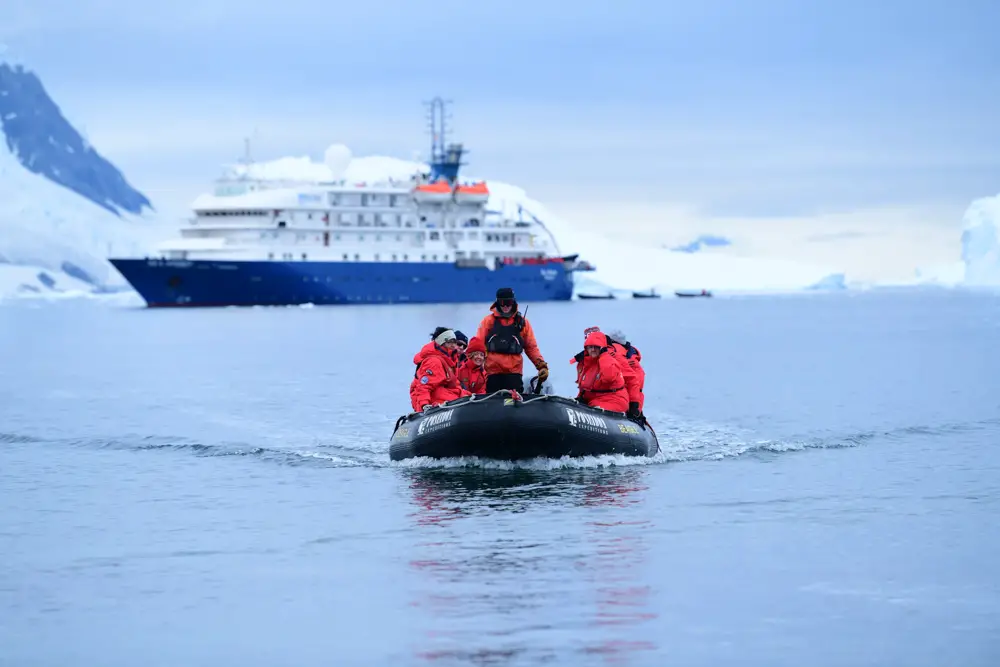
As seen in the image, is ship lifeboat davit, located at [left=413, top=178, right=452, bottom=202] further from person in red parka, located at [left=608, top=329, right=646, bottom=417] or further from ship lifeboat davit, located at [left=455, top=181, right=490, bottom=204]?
person in red parka, located at [left=608, top=329, right=646, bottom=417]

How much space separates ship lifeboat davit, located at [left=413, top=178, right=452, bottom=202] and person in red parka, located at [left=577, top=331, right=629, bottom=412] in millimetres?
83110

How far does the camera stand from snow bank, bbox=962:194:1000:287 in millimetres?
135375

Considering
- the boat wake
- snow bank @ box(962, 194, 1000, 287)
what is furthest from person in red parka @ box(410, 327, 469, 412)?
snow bank @ box(962, 194, 1000, 287)

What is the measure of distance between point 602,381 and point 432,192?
84.1 m

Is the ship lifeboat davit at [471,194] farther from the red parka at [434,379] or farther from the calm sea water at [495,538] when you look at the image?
the red parka at [434,379]

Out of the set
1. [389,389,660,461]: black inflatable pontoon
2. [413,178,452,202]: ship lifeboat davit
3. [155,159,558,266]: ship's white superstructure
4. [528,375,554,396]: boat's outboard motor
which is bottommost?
[389,389,660,461]: black inflatable pontoon

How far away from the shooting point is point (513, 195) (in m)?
173

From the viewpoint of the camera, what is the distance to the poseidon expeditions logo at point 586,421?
18297 millimetres

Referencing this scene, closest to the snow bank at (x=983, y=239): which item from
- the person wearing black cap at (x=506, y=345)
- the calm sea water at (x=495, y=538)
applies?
the calm sea water at (x=495, y=538)

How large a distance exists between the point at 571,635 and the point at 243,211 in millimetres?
87365

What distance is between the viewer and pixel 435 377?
19.4 metres

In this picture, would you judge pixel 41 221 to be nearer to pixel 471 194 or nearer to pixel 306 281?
pixel 471 194

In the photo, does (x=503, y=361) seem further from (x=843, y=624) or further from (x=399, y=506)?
(x=843, y=624)

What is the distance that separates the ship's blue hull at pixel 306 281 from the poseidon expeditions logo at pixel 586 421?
74082 millimetres
